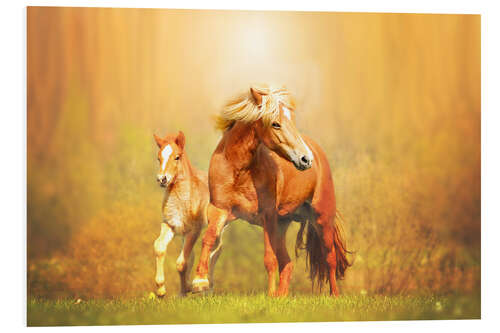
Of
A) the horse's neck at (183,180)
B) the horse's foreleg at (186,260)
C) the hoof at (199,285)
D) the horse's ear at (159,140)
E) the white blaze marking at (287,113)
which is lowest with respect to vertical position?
the hoof at (199,285)

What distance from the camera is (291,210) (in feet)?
19.6

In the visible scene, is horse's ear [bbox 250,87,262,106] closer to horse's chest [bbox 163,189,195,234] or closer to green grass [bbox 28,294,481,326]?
horse's chest [bbox 163,189,195,234]

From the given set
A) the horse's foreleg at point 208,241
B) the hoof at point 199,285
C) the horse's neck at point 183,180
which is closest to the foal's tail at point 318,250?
the horse's foreleg at point 208,241

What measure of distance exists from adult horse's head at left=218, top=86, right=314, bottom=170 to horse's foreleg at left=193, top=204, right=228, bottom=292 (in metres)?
0.70

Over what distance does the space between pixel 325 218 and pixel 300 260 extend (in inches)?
16.9

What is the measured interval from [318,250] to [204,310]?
1135 mm

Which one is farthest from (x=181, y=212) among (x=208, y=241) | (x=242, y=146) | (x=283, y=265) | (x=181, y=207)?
(x=283, y=265)

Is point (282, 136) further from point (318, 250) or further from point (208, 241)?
point (318, 250)

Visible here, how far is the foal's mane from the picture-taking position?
5613 mm

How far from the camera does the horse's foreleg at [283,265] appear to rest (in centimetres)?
593

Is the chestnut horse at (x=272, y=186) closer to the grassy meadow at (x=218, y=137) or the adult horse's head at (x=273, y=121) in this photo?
the adult horse's head at (x=273, y=121)

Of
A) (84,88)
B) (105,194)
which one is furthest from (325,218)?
(84,88)

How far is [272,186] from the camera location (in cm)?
584

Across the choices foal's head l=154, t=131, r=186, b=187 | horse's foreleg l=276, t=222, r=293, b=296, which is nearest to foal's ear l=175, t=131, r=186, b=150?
foal's head l=154, t=131, r=186, b=187
